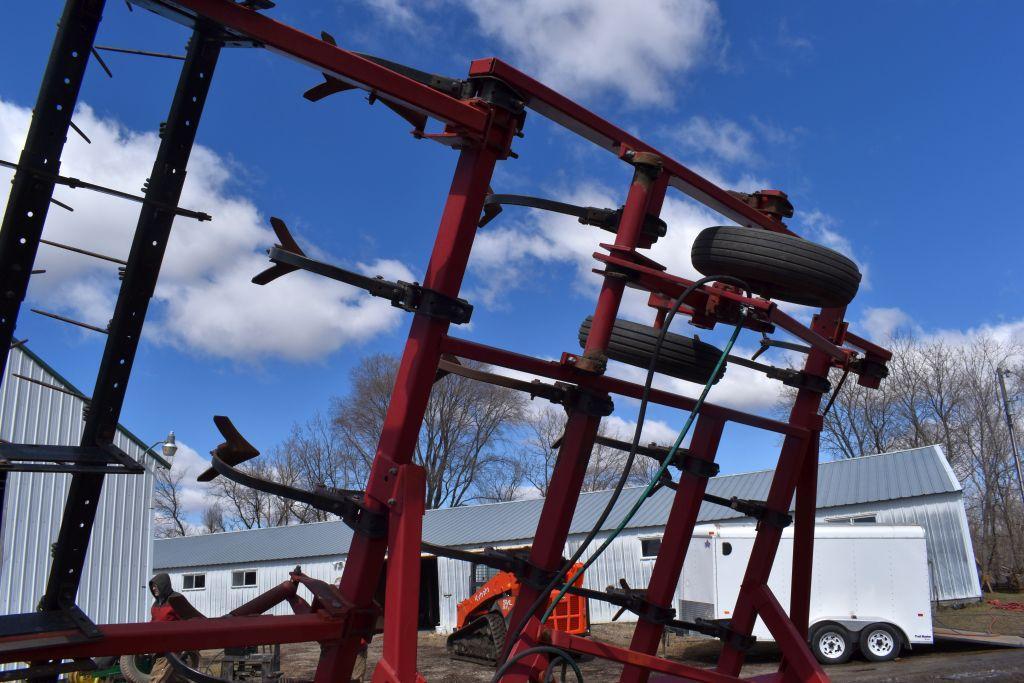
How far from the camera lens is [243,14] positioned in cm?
312

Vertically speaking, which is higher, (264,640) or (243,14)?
(243,14)

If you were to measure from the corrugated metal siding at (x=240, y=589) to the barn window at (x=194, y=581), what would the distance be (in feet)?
0.48

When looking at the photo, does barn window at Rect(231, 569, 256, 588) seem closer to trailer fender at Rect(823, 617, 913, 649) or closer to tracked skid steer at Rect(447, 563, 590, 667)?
tracked skid steer at Rect(447, 563, 590, 667)

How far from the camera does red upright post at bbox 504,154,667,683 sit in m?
4.23

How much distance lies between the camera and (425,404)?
11.9 feet

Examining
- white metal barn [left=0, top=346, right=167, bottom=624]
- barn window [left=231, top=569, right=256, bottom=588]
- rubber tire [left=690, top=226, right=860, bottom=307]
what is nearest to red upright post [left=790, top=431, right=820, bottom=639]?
rubber tire [left=690, top=226, right=860, bottom=307]

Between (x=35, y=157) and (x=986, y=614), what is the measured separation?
88.5 ft

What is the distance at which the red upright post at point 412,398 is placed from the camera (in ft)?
11.2

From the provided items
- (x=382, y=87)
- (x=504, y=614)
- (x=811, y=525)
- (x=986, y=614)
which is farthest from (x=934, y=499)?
(x=382, y=87)

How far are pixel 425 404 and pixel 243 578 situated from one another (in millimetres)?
32122

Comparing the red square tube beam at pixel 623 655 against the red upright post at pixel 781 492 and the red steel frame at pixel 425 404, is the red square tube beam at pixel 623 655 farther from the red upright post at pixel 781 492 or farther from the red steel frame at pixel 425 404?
the red upright post at pixel 781 492

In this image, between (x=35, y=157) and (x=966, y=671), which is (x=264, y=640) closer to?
(x=35, y=157)

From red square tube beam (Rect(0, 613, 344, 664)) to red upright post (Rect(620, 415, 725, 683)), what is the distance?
2.45m

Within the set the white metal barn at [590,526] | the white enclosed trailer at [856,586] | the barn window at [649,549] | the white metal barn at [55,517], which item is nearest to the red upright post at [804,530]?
the white metal barn at [55,517]
